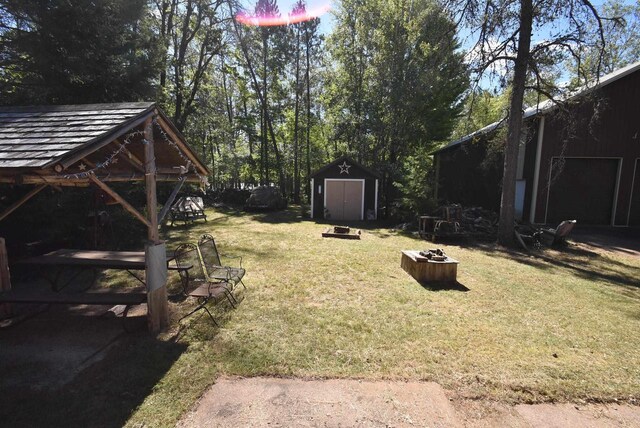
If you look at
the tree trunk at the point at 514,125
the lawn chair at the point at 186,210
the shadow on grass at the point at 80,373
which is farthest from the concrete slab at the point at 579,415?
the lawn chair at the point at 186,210

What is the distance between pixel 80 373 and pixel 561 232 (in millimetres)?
13049

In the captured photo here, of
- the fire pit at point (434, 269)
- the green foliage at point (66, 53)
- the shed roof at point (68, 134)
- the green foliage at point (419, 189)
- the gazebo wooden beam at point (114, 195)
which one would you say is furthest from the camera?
the green foliage at point (419, 189)

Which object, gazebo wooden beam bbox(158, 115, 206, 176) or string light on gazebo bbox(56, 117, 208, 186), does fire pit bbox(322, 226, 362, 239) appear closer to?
string light on gazebo bbox(56, 117, 208, 186)

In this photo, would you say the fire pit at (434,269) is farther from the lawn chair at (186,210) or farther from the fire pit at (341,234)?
the lawn chair at (186,210)

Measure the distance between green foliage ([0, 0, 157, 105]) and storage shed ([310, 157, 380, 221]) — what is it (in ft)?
34.8

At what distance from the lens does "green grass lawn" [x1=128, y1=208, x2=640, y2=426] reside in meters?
3.57

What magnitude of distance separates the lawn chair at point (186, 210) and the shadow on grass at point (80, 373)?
1083cm

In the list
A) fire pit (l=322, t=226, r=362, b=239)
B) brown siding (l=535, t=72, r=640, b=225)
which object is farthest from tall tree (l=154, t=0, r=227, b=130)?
brown siding (l=535, t=72, r=640, b=225)

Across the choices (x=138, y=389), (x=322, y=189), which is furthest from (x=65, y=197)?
(x=322, y=189)

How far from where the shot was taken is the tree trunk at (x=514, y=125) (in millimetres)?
10281

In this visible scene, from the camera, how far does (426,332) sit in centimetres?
468

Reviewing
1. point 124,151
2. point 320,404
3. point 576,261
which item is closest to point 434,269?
point 320,404

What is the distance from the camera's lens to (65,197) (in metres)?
7.82

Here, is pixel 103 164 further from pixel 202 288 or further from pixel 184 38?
pixel 184 38
